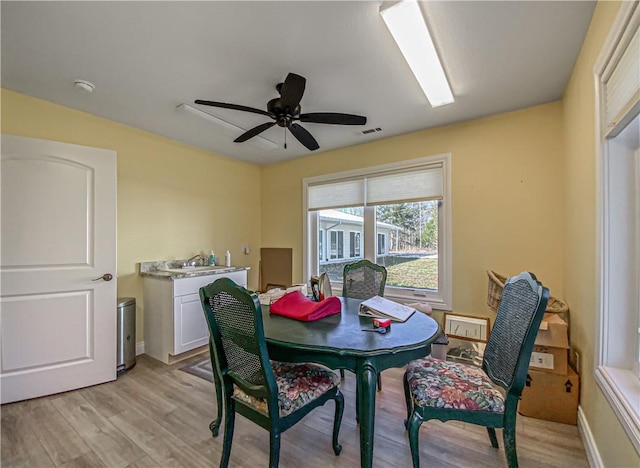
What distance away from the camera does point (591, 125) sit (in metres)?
1.71

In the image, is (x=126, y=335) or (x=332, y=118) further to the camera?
(x=126, y=335)

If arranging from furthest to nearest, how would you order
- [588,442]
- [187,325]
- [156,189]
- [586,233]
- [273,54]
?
[156,189]
[187,325]
[273,54]
[586,233]
[588,442]

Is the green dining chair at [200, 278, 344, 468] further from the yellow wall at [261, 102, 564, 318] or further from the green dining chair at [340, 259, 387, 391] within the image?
the yellow wall at [261, 102, 564, 318]

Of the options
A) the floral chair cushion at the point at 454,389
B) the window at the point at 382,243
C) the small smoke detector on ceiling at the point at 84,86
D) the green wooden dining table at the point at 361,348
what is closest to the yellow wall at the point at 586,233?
the floral chair cushion at the point at 454,389

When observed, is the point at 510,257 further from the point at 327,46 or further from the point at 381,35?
the point at 327,46

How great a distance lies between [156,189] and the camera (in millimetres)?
3369

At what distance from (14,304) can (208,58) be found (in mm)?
2399

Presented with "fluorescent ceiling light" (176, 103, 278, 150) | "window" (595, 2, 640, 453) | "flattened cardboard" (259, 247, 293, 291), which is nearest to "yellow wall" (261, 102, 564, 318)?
"window" (595, 2, 640, 453)

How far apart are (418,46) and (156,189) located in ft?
10.1

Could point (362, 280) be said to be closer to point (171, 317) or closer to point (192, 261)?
point (171, 317)

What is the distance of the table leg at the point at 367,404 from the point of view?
4.29 feet

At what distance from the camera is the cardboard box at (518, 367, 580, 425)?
1957mm

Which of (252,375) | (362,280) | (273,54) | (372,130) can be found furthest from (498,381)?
(372,130)

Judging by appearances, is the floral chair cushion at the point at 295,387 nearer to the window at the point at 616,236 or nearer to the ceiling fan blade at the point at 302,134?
the window at the point at 616,236
